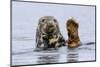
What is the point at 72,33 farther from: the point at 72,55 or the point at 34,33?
the point at 34,33

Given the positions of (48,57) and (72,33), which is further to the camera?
(72,33)

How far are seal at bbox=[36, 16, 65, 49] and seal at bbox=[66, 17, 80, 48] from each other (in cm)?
10

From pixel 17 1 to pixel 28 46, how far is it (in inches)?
20.5

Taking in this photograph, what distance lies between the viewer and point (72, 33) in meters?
2.75

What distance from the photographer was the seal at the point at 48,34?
258 centimetres

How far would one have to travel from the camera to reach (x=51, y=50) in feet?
8.63

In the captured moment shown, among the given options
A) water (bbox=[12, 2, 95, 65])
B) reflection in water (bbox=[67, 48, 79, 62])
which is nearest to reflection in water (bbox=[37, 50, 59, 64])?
water (bbox=[12, 2, 95, 65])

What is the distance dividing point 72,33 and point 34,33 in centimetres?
50

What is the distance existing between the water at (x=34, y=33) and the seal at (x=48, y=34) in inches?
1.9

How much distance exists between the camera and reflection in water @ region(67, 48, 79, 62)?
271 cm

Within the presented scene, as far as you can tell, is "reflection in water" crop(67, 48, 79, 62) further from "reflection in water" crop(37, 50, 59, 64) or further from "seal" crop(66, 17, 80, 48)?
"reflection in water" crop(37, 50, 59, 64)

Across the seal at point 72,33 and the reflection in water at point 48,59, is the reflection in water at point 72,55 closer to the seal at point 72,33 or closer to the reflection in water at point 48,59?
the seal at point 72,33

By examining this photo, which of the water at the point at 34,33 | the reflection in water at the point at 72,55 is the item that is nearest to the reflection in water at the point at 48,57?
the water at the point at 34,33

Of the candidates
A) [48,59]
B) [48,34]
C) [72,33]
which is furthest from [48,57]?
[72,33]
